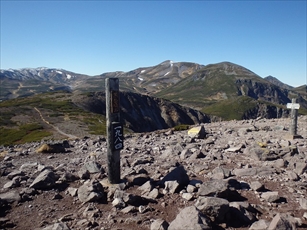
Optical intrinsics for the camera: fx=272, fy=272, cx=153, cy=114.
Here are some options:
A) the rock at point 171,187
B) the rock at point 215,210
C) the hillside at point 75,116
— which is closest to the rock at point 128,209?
the rock at point 171,187

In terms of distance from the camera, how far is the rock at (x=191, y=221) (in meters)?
6.48

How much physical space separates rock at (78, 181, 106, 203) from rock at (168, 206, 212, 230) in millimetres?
3381

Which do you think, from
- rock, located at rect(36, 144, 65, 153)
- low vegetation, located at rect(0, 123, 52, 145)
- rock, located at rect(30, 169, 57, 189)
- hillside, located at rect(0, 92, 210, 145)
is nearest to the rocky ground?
rock, located at rect(30, 169, 57, 189)

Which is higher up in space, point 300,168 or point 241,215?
point 300,168

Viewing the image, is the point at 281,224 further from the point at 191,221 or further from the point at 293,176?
the point at 293,176

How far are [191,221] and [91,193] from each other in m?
4.02

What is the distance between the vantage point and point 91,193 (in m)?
9.23

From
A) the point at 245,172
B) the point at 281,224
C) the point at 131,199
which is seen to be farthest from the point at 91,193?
the point at 245,172

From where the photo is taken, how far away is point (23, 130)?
227 feet

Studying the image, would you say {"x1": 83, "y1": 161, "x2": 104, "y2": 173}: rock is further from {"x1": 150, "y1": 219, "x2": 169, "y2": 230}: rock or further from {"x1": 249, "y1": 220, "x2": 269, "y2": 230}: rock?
{"x1": 249, "y1": 220, "x2": 269, "y2": 230}: rock

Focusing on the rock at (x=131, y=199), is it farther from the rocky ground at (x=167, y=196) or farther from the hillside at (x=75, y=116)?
the hillside at (x=75, y=116)

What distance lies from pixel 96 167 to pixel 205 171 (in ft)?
16.6

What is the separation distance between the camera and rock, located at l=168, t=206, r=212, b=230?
6.48 m

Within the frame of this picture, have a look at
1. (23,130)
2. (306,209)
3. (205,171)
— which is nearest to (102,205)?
(205,171)
